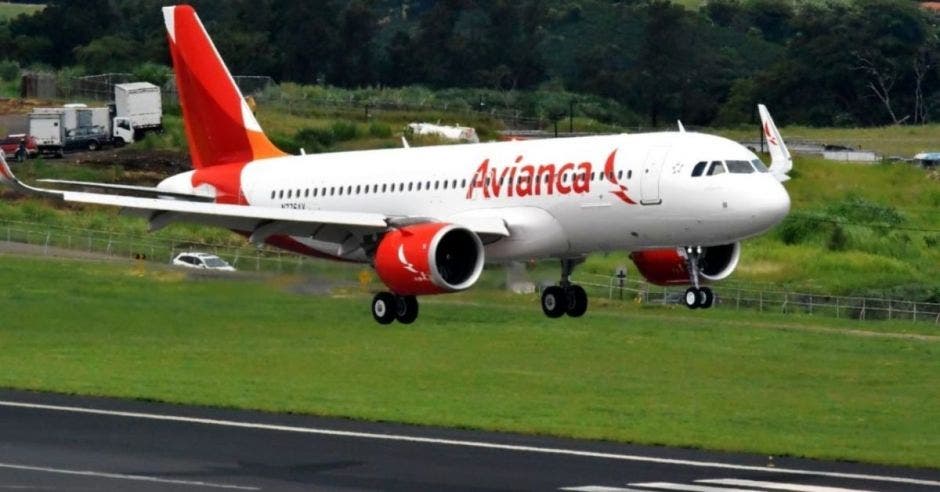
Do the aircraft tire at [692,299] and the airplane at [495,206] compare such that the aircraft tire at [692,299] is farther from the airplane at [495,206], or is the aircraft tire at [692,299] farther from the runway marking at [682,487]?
the runway marking at [682,487]

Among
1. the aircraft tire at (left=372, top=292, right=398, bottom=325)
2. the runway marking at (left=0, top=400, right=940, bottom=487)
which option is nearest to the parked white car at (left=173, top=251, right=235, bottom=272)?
the aircraft tire at (left=372, top=292, right=398, bottom=325)

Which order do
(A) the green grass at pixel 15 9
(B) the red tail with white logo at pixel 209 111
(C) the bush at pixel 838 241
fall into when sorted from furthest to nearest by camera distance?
(A) the green grass at pixel 15 9 < (C) the bush at pixel 838 241 < (B) the red tail with white logo at pixel 209 111

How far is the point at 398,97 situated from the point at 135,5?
31.0 metres

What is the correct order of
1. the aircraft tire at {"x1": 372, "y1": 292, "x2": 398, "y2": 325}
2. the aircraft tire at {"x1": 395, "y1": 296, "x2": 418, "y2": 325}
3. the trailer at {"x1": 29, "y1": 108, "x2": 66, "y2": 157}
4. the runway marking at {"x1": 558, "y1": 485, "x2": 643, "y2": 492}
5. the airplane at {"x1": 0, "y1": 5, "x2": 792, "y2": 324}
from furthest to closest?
1. the trailer at {"x1": 29, "y1": 108, "x2": 66, "y2": 157}
2. the aircraft tire at {"x1": 372, "y1": 292, "x2": 398, "y2": 325}
3. the aircraft tire at {"x1": 395, "y1": 296, "x2": 418, "y2": 325}
4. the airplane at {"x1": 0, "y1": 5, "x2": 792, "y2": 324}
5. the runway marking at {"x1": 558, "y1": 485, "x2": 643, "y2": 492}

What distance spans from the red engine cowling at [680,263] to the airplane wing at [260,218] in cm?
421

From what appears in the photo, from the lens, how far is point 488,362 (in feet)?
223

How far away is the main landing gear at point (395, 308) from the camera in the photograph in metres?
60.4

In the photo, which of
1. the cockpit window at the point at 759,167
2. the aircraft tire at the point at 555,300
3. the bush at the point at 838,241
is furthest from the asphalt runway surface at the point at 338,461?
the bush at the point at 838,241

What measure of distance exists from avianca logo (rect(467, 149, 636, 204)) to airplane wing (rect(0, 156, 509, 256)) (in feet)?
3.22

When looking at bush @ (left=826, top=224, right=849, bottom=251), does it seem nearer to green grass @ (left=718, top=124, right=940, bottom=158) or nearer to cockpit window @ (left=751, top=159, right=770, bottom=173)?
green grass @ (left=718, top=124, right=940, bottom=158)

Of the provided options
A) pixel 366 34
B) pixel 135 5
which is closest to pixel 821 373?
pixel 366 34

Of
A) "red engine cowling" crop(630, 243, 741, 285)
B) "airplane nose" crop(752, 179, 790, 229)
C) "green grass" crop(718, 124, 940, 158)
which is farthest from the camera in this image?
"green grass" crop(718, 124, 940, 158)

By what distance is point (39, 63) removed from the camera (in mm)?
152500

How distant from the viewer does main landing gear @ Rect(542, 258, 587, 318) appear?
60.0 meters
